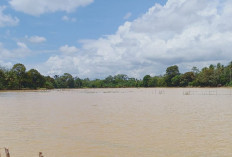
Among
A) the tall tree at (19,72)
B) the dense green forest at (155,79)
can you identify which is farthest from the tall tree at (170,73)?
the tall tree at (19,72)

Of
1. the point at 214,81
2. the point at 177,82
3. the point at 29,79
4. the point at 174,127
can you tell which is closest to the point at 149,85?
the point at 177,82

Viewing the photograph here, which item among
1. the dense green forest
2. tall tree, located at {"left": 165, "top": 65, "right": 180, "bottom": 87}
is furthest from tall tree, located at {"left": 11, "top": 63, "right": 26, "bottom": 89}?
tall tree, located at {"left": 165, "top": 65, "right": 180, "bottom": 87}

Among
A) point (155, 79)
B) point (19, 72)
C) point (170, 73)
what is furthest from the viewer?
point (155, 79)

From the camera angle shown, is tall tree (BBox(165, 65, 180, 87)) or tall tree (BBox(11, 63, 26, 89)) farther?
tall tree (BBox(165, 65, 180, 87))

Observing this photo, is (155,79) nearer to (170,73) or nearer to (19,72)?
(170,73)

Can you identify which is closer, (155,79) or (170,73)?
(170,73)

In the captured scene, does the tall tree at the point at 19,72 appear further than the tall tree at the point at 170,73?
No

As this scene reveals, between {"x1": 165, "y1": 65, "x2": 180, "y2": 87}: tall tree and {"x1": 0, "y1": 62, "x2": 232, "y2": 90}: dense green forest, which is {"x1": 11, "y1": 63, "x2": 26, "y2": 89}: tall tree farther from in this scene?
{"x1": 165, "y1": 65, "x2": 180, "y2": 87}: tall tree

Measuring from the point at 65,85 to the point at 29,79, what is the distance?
4534 centimetres

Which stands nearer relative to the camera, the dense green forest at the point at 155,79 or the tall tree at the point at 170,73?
the dense green forest at the point at 155,79

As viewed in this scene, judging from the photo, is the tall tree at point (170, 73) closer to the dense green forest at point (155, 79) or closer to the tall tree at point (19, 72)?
the dense green forest at point (155, 79)

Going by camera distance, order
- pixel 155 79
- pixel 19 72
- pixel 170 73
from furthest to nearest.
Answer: pixel 155 79, pixel 170 73, pixel 19 72

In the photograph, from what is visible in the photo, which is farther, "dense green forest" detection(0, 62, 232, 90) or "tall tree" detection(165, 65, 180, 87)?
"tall tree" detection(165, 65, 180, 87)

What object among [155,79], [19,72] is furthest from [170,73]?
[19,72]
